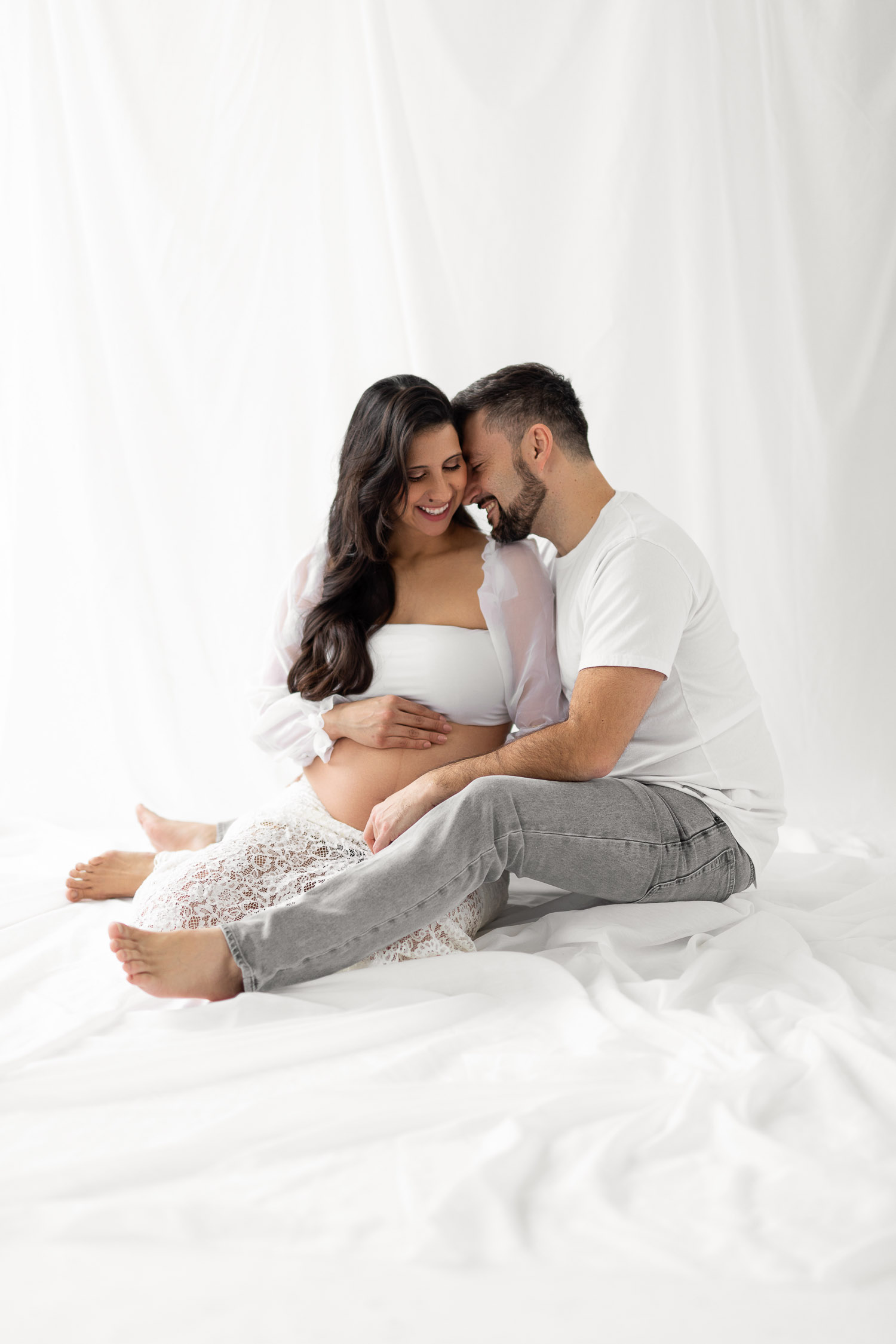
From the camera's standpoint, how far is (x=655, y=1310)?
1.02 metres

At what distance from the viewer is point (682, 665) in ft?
6.74

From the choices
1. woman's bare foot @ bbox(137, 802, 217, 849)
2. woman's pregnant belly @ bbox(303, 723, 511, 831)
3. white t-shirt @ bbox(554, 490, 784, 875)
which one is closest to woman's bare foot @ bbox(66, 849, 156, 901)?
woman's bare foot @ bbox(137, 802, 217, 849)

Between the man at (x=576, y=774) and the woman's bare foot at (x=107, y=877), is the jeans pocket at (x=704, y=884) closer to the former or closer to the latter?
the man at (x=576, y=774)

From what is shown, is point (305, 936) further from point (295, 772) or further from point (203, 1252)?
point (295, 772)

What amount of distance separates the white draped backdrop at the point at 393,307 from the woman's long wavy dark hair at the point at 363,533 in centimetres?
110

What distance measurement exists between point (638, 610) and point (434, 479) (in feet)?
1.69

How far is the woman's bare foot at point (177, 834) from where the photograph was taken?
264 centimetres

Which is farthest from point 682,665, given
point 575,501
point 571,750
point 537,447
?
point 537,447

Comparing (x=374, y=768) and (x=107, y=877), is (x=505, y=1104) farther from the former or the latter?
(x=107, y=877)

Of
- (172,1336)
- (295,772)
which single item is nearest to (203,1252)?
(172,1336)

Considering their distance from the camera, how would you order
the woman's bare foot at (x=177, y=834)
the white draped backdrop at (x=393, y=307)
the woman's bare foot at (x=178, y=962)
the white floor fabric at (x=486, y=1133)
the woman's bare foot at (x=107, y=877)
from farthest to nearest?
the white draped backdrop at (x=393, y=307) < the woman's bare foot at (x=177, y=834) < the woman's bare foot at (x=107, y=877) < the woman's bare foot at (x=178, y=962) < the white floor fabric at (x=486, y=1133)

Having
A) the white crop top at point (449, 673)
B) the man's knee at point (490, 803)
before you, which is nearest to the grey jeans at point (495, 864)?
the man's knee at point (490, 803)

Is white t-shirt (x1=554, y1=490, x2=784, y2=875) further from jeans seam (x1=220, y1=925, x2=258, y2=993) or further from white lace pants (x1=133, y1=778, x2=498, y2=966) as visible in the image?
jeans seam (x1=220, y1=925, x2=258, y2=993)

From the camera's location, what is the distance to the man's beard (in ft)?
7.06
